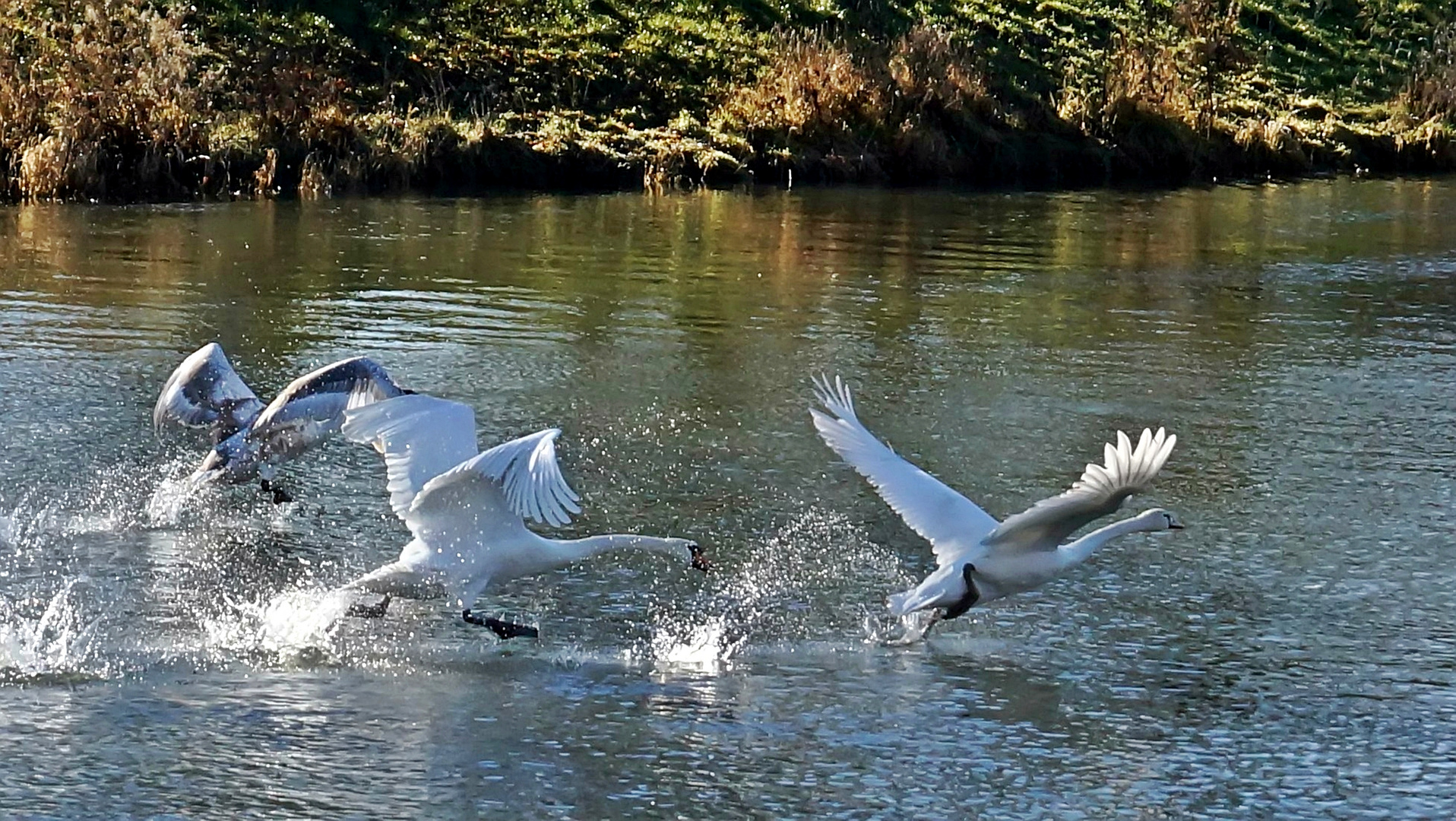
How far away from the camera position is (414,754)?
7.14 meters

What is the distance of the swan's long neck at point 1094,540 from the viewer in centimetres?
845

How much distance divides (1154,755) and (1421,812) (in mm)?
886

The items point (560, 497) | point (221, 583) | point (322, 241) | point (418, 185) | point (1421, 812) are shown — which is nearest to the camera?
point (1421, 812)

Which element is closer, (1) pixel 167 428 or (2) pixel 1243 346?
(1) pixel 167 428

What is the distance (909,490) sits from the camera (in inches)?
341

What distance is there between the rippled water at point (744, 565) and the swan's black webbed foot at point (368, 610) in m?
0.07

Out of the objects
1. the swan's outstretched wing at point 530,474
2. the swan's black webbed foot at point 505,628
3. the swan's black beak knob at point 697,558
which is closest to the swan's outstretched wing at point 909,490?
the swan's black beak knob at point 697,558

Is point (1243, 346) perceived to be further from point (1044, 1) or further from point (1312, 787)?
point (1044, 1)

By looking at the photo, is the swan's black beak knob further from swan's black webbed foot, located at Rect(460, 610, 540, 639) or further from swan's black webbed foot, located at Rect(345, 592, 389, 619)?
swan's black webbed foot, located at Rect(345, 592, 389, 619)

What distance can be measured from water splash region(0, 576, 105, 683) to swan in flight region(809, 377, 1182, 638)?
3.02 meters

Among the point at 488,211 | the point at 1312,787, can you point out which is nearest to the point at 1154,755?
the point at 1312,787

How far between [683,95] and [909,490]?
2047 cm

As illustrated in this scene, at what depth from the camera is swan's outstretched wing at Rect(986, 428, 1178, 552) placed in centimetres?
737

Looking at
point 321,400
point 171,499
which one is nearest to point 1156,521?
point 321,400
